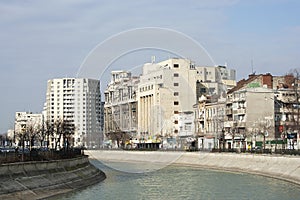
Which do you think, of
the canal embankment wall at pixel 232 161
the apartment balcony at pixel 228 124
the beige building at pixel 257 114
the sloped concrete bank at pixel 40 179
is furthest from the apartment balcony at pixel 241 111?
the sloped concrete bank at pixel 40 179

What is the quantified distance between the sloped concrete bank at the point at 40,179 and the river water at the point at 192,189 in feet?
4.61

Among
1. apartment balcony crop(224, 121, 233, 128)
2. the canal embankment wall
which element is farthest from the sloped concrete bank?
apartment balcony crop(224, 121, 233, 128)

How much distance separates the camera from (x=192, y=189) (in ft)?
174

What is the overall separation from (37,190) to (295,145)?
47336mm

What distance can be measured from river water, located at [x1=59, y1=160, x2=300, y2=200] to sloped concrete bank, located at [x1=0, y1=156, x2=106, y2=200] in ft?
4.61

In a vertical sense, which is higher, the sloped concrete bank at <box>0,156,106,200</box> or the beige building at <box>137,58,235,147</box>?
the beige building at <box>137,58,235,147</box>

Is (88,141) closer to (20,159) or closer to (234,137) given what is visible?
(234,137)

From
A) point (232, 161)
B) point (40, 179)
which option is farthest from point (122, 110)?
point (40, 179)

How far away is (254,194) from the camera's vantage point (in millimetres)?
48219

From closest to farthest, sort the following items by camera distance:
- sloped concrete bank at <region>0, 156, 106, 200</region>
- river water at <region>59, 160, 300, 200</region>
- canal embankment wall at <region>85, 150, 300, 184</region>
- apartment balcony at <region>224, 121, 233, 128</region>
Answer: sloped concrete bank at <region>0, 156, 106, 200</region>
river water at <region>59, 160, 300, 200</region>
canal embankment wall at <region>85, 150, 300, 184</region>
apartment balcony at <region>224, 121, 233, 128</region>

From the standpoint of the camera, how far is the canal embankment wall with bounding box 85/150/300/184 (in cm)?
6284

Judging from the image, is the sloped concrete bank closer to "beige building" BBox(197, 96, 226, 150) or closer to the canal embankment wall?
the canal embankment wall

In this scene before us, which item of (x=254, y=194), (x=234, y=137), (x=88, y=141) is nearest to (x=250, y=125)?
(x=234, y=137)

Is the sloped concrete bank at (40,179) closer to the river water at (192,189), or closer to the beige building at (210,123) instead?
the river water at (192,189)
